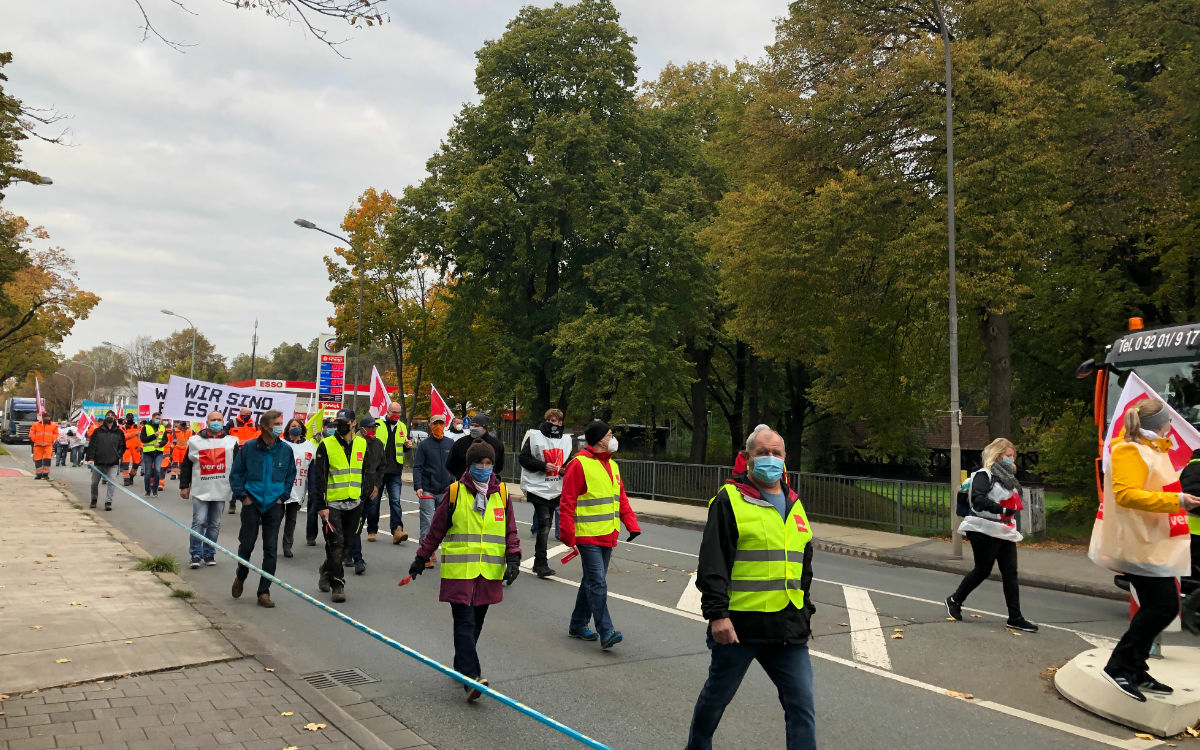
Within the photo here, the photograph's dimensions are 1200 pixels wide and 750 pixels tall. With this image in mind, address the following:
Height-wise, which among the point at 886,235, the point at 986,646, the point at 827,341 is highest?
the point at 886,235

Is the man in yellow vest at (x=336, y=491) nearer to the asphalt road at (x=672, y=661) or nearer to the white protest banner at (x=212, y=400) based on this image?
the asphalt road at (x=672, y=661)

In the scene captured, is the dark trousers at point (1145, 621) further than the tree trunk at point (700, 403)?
No

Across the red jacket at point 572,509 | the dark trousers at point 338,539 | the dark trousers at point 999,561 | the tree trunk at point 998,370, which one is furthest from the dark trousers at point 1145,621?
the tree trunk at point 998,370

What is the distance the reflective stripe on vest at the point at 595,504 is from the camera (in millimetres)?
7223

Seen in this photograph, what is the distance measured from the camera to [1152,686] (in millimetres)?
5648

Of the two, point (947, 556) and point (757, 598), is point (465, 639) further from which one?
point (947, 556)

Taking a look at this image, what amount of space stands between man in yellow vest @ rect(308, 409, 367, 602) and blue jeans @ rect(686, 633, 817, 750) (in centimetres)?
573

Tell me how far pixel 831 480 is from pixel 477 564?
15.1 meters

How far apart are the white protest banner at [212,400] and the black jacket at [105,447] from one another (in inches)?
151

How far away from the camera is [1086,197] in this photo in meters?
19.5

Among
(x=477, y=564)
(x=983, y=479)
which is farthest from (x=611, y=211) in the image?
(x=477, y=564)

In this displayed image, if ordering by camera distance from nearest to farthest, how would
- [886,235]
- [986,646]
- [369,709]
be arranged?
1. [369,709]
2. [986,646]
3. [886,235]

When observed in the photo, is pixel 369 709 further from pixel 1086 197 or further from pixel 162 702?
pixel 1086 197

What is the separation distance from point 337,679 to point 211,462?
205 inches
